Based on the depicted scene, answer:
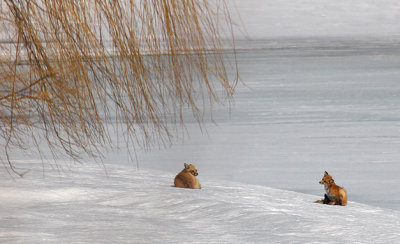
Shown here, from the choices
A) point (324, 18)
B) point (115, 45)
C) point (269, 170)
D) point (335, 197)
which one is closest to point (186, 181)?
point (335, 197)

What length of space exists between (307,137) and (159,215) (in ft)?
5.20

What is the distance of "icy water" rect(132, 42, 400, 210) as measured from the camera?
2002 mm

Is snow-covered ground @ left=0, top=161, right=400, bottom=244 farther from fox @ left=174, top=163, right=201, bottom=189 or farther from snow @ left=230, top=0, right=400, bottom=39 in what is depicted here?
snow @ left=230, top=0, right=400, bottom=39

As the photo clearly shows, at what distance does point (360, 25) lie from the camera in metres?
3.38

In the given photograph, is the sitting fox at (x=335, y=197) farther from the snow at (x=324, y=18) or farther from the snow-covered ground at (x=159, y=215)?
the snow at (x=324, y=18)

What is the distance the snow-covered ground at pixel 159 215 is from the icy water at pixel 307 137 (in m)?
0.39

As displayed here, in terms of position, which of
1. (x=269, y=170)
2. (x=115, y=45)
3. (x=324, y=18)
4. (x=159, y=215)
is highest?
(x=324, y=18)

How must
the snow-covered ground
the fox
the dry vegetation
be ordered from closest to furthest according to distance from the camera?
the dry vegetation < the snow-covered ground < the fox

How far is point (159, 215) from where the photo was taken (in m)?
1.16

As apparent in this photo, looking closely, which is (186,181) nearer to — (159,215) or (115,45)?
(159,215)

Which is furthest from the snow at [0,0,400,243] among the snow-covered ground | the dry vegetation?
the dry vegetation

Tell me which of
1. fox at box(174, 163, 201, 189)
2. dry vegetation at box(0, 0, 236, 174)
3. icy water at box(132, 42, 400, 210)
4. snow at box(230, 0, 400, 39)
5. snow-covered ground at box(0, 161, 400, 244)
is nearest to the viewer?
dry vegetation at box(0, 0, 236, 174)

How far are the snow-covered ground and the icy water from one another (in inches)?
15.5

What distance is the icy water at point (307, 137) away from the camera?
6.57 ft
